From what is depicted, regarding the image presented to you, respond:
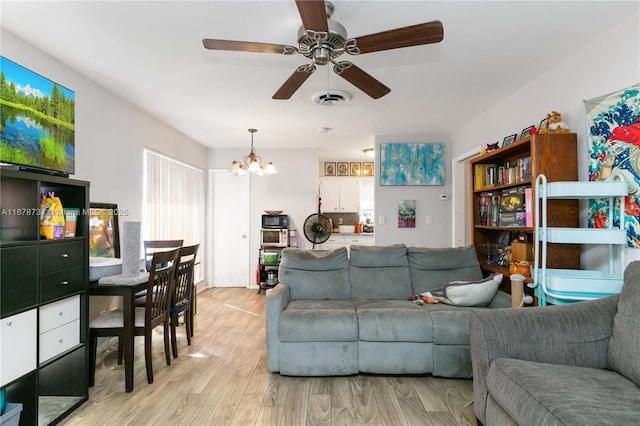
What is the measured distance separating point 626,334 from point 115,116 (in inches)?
162

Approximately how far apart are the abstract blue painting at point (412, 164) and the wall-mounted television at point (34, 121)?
371cm

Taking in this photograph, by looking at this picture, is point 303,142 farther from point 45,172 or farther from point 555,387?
A: point 555,387

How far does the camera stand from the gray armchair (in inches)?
54.1

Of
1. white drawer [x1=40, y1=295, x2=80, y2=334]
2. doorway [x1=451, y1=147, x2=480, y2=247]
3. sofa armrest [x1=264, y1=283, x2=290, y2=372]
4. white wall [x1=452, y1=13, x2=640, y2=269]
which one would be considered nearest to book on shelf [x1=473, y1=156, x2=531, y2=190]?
white wall [x1=452, y1=13, x2=640, y2=269]

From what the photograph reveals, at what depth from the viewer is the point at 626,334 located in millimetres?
1617

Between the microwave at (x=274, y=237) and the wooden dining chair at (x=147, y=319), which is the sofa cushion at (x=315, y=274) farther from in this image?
the microwave at (x=274, y=237)

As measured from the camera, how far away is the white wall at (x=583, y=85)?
211 centimetres

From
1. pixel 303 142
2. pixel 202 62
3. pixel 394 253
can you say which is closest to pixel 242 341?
pixel 394 253

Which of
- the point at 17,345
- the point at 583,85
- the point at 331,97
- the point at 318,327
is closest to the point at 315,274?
the point at 318,327

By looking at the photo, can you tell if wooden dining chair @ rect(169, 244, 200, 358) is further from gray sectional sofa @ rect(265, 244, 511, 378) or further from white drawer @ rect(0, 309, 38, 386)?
white drawer @ rect(0, 309, 38, 386)

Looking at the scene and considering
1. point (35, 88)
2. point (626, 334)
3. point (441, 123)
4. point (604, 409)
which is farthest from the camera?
point (441, 123)

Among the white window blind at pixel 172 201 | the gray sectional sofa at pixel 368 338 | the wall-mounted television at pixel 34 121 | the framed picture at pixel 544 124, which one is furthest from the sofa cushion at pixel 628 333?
the white window blind at pixel 172 201

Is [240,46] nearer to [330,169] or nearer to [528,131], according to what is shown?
[528,131]

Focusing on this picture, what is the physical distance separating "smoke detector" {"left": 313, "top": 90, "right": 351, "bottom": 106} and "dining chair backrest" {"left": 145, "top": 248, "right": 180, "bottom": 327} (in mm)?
1877
